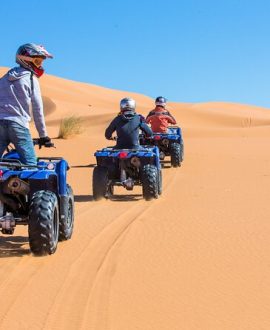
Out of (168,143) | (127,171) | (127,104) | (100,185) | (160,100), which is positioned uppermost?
(160,100)

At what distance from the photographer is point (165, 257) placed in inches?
227

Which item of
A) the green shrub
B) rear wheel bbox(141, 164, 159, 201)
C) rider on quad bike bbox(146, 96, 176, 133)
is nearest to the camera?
rear wheel bbox(141, 164, 159, 201)

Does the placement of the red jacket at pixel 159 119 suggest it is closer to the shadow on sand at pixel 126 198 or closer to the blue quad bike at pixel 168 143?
the blue quad bike at pixel 168 143

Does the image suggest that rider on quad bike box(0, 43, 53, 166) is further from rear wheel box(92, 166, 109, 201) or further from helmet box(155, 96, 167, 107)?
helmet box(155, 96, 167, 107)

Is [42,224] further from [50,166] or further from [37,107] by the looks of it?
[37,107]

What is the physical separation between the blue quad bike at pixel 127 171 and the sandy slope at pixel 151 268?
0.83ft

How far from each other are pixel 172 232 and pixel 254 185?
5317mm

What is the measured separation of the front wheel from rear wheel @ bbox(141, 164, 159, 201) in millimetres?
4178

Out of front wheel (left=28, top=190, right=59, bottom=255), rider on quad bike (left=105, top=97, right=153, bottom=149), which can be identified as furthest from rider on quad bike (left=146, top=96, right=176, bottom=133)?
front wheel (left=28, top=190, right=59, bottom=255)

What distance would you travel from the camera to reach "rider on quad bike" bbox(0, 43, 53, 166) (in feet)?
19.4

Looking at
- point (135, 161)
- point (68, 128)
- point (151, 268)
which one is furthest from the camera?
point (68, 128)

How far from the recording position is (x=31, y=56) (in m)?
5.93

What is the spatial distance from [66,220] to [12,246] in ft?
1.91

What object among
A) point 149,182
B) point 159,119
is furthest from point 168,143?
point 149,182
